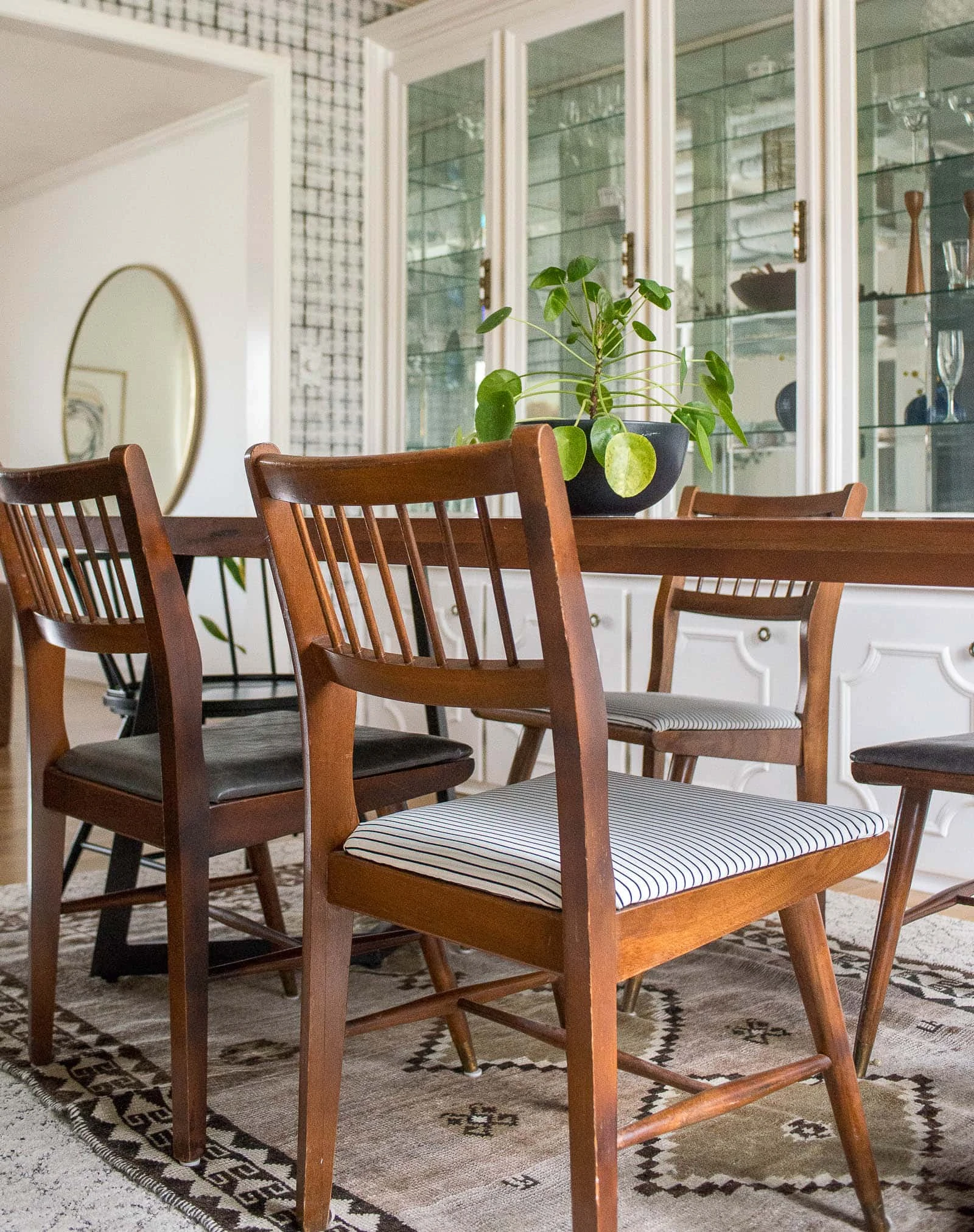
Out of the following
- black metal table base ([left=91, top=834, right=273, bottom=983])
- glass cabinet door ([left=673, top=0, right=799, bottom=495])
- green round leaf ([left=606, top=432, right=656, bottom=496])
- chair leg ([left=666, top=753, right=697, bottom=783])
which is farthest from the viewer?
glass cabinet door ([left=673, top=0, right=799, bottom=495])

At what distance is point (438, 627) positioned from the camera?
3.85 ft

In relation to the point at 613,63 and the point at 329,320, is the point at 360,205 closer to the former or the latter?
the point at 329,320

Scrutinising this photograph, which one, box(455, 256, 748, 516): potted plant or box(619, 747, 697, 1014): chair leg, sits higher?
box(455, 256, 748, 516): potted plant

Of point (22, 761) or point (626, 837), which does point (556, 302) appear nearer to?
point (626, 837)

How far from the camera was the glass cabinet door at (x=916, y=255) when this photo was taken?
2930 mm

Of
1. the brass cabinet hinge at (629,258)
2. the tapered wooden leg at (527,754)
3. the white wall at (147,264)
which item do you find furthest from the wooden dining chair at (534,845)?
the white wall at (147,264)

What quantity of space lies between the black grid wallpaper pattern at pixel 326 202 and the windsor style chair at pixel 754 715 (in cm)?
199

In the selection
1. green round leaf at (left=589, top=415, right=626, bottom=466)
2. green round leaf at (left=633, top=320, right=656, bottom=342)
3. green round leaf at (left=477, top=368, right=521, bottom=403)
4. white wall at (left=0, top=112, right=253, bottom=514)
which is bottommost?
green round leaf at (left=589, top=415, right=626, bottom=466)

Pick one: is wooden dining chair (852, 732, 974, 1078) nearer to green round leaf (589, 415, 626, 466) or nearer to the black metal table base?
green round leaf (589, 415, 626, 466)

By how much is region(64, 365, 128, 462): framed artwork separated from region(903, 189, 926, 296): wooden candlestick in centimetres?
438

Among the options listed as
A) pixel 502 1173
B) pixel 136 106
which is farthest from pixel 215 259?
pixel 502 1173

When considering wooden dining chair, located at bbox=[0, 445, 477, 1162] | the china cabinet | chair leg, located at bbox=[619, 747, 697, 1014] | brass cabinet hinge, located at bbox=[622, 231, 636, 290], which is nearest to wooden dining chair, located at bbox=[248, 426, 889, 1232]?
wooden dining chair, located at bbox=[0, 445, 477, 1162]

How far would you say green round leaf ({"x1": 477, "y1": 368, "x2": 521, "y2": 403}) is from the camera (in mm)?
1590

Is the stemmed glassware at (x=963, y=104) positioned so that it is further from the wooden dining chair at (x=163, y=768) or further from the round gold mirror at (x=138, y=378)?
the round gold mirror at (x=138, y=378)
